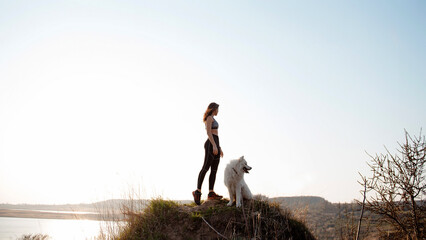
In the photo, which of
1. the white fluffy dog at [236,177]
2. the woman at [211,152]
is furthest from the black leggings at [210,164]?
the white fluffy dog at [236,177]

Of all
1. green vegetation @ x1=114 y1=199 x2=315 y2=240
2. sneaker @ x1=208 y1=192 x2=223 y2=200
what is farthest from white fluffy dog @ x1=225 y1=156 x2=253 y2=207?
sneaker @ x1=208 y1=192 x2=223 y2=200

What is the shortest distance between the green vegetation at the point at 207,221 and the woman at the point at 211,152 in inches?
11.7

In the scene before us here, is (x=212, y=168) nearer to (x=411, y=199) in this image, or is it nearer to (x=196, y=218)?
(x=196, y=218)

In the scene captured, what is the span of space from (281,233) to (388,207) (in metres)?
2.05

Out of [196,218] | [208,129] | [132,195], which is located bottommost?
[196,218]

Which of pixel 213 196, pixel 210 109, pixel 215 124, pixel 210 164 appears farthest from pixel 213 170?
pixel 210 109

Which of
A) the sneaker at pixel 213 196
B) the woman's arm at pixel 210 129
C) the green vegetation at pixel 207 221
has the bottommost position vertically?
the green vegetation at pixel 207 221

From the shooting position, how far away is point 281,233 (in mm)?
5711

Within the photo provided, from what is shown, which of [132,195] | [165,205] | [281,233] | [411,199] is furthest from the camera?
[132,195]

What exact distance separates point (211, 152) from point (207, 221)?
153 cm

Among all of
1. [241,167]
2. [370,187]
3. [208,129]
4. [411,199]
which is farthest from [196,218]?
[411,199]

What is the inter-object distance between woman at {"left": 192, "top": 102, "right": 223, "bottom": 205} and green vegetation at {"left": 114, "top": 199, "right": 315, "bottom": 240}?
0.97 feet

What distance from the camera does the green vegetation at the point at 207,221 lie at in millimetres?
5637

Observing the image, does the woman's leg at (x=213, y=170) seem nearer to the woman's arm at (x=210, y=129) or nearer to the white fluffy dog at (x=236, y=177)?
the woman's arm at (x=210, y=129)
